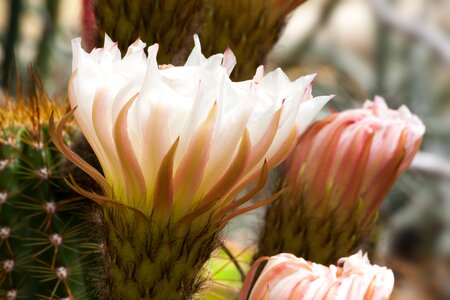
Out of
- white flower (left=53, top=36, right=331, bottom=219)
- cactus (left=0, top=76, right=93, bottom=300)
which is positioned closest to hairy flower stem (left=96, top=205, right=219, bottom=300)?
white flower (left=53, top=36, right=331, bottom=219)

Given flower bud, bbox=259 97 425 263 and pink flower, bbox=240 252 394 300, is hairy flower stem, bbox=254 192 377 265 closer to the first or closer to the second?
flower bud, bbox=259 97 425 263

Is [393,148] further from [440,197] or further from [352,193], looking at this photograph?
[440,197]

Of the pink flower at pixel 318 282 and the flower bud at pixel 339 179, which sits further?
the flower bud at pixel 339 179

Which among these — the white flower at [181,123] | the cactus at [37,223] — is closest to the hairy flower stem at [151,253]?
the white flower at [181,123]

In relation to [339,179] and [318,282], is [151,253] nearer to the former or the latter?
[318,282]

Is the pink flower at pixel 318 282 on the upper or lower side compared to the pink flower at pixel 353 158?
lower

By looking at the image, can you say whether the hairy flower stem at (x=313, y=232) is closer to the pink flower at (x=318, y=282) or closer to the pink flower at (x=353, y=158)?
the pink flower at (x=353, y=158)
